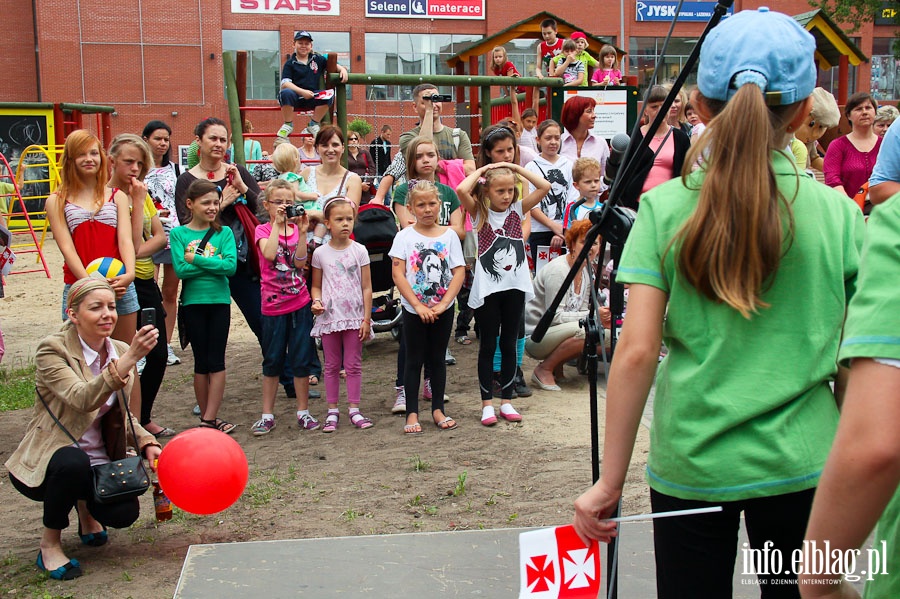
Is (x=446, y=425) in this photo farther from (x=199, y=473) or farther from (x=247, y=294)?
(x=199, y=473)

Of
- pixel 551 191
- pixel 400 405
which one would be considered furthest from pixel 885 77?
pixel 400 405

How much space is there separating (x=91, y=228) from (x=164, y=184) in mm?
1980

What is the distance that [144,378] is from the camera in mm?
6027

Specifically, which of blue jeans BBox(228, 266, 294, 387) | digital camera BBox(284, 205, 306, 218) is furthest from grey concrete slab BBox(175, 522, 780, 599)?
blue jeans BBox(228, 266, 294, 387)

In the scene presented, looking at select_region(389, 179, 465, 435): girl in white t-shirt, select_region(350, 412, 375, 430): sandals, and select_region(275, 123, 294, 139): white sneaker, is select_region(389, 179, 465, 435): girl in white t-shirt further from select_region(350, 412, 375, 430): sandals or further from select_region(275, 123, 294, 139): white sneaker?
select_region(275, 123, 294, 139): white sneaker

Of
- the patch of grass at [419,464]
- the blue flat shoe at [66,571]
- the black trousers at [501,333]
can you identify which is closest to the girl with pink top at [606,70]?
the black trousers at [501,333]

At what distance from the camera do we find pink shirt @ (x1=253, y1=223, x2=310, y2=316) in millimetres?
6336

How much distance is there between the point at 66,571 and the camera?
4.05 m

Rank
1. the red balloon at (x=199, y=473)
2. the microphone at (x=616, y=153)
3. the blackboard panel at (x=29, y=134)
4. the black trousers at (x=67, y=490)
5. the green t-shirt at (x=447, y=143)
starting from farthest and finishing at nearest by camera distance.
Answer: the blackboard panel at (x=29, y=134), the green t-shirt at (x=447, y=143), the black trousers at (x=67, y=490), the red balloon at (x=199, y=473), the microphone at (x=616, y=153)

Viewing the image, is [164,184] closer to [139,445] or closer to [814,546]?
[139,445]

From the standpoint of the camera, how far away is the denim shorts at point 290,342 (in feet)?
20.8

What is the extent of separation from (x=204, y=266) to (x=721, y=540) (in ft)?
15.3

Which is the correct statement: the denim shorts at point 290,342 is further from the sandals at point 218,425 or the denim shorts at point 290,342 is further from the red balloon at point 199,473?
the red balloon at point 199,473

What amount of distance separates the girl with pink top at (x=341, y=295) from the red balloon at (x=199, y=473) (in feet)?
7.70
